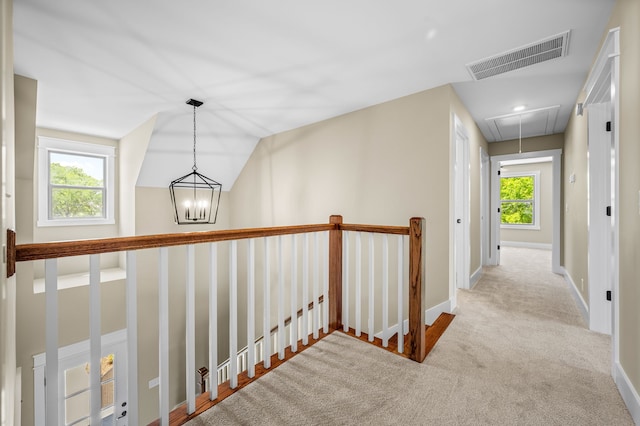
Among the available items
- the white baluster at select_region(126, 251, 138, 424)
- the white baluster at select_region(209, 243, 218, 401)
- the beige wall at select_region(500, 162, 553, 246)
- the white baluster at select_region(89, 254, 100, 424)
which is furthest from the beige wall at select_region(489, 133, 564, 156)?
the white baluster at select_region(89, 254, 100, 424)

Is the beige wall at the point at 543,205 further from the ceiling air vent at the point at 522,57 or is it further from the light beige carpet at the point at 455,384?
the ceiling air vent at the point at 522,57

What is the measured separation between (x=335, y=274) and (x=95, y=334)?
1.67 meters

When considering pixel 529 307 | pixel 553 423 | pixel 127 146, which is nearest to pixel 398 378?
pixel 553 423

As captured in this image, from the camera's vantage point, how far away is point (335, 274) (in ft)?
7.96

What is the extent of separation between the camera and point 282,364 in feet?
6.25

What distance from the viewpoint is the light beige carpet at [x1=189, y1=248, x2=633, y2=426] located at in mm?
1440

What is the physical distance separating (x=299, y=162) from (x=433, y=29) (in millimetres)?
2699

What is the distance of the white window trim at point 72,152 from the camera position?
3.99m

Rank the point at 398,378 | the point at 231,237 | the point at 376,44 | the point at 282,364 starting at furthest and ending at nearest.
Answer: the point at 376,44 → the point at 282,364 → the point at 398,378 → the point at 231,237

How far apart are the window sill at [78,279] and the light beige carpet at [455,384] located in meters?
2.87

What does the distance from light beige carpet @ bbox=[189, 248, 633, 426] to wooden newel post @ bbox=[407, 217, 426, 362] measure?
105 mm

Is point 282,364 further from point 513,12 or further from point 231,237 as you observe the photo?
point 513,12

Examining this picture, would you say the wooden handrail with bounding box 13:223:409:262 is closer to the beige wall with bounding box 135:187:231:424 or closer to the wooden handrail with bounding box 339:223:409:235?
the wooden handrail with bounding box 339:223:409:235

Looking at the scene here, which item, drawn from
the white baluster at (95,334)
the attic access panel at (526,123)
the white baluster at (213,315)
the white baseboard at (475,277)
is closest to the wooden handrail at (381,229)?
the white baluster at (213,315)
